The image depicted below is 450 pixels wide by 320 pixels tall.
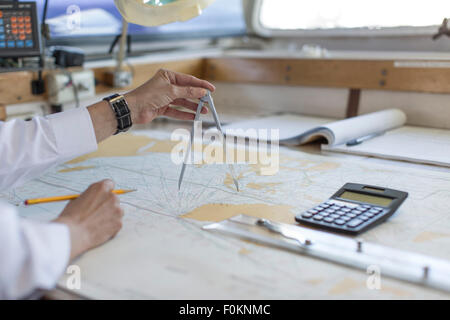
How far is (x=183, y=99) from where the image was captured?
122 cm

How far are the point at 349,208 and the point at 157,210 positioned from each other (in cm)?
36

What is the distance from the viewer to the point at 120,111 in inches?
42.1

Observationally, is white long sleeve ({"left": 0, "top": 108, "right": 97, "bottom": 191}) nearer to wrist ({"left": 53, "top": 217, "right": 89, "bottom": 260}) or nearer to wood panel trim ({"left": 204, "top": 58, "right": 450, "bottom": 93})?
wrist ({"left": 53, "top": 217, "right": 89, "bottom": 260})

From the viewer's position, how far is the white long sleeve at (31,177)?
2.01 ft

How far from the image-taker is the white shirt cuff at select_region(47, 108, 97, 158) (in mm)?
1000

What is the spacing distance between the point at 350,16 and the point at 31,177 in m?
1.76

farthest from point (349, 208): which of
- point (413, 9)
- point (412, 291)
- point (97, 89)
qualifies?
point (413, 9)

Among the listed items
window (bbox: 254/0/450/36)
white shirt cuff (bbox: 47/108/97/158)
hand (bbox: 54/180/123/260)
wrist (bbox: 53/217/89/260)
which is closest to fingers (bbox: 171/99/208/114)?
white shirt cuff (bbox: 47/108/97/158)

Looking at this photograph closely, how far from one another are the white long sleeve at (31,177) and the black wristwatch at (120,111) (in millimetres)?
63

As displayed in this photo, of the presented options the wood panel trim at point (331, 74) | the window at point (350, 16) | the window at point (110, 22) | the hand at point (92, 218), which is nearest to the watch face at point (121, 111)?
the hand at point (92, 218)
